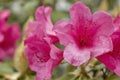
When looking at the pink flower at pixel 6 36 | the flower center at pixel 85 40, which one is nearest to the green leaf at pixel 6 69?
the pink flower at pixel 6 36

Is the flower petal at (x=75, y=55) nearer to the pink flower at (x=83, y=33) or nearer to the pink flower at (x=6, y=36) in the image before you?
the pink flower at (x=83, y=33)

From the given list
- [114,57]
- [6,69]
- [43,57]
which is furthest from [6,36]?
[114,57]

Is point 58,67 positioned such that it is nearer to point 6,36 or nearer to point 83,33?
point 6,36

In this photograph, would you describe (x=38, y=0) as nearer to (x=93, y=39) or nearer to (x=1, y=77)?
(x=1, y=77)

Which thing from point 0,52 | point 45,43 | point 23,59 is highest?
point 45,43

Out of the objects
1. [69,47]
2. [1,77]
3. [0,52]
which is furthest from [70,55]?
[0,52]
